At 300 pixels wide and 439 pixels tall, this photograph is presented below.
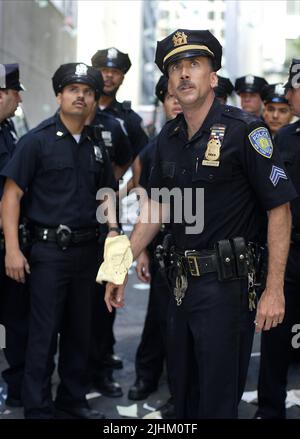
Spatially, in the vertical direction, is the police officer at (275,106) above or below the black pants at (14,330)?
above

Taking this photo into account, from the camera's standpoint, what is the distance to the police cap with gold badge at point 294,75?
3306 millimetres

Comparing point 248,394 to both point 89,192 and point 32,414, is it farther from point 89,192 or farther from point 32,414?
point 89,192

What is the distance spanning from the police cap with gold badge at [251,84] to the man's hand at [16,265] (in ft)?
9.33

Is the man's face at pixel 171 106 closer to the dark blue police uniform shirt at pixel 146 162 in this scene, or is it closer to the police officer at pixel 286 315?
the dark blue police uniform shirt at pixel 146 162

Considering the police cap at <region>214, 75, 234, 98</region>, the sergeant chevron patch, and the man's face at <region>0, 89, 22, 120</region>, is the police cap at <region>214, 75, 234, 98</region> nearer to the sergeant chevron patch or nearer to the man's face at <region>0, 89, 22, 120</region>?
the man's face at <region>0, 89, 22, 120</region>

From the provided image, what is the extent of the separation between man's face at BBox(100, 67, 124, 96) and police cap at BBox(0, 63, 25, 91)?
91 centimetres

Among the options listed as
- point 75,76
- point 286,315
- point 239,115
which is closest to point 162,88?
point 75,76

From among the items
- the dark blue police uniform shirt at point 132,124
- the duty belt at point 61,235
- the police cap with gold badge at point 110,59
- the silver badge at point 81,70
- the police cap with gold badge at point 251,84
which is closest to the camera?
the duty belt at point 61,235

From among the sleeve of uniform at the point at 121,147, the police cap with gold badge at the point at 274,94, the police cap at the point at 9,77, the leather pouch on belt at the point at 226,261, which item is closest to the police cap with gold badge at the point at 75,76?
the police cap at the point at 9,77

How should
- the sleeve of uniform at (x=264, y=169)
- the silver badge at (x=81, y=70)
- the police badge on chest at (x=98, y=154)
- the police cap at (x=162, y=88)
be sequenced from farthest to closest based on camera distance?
the police cap at (x=162, y=88) < the police badge on chest at (x=98, y=154) < the silver badge at (x=81, y=70) < the sleeve of uniform at (x=264, y=169)

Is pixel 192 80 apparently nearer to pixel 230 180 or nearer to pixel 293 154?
pixel 230 180

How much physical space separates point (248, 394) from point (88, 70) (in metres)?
2.33

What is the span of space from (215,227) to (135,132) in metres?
2.36
